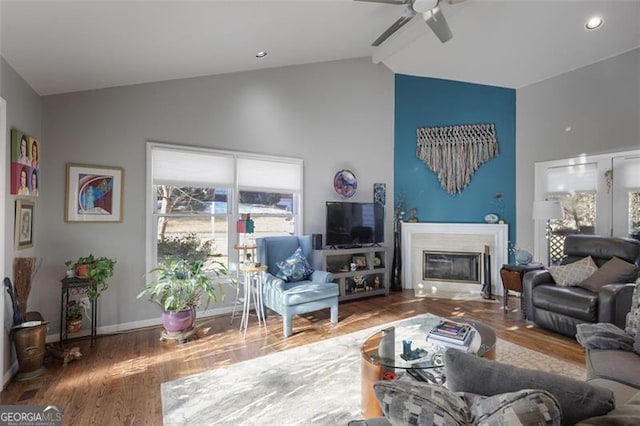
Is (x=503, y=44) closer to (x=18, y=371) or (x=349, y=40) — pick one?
(x=349, y=40)

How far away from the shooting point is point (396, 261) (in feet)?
17.9

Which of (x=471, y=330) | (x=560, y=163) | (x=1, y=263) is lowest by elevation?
(x=471, y=330)

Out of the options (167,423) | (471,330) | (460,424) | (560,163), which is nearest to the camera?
(460,424)

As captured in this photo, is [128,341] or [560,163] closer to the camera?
[128,341]

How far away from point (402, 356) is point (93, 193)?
3.43 m

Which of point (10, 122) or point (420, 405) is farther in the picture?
point (10, 122)

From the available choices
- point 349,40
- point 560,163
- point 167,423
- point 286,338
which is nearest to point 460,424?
point 167,423

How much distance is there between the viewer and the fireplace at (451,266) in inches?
205

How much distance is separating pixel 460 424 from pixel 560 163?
16.5 ft

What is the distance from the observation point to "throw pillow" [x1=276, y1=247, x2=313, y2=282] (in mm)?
3869

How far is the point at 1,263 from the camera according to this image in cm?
234

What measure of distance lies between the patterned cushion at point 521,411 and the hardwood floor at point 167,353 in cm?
203

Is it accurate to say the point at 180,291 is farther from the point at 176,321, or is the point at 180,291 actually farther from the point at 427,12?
the point at 427,12

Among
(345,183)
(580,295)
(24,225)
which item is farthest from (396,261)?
(24,225)
